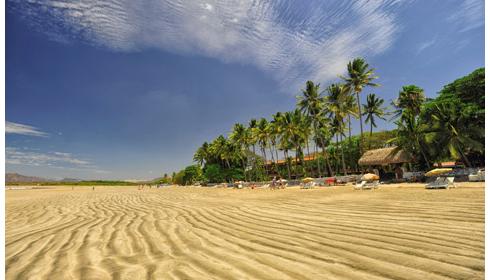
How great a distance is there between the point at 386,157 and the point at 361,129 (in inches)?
193

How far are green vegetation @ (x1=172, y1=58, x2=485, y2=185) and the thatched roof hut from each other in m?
0.65

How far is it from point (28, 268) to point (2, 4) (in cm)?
307

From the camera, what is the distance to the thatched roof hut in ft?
91.2

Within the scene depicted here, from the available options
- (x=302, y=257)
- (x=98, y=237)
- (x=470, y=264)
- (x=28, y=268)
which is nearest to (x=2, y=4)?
(x=28, y=268)

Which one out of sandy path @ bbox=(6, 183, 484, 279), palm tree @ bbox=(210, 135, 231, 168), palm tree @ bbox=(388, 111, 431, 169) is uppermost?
palm tree @ bbox=(210, 135, 231, 168)

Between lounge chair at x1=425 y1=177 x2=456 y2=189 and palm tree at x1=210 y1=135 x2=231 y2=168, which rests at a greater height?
palm tree at x1=210 y1=135 x2=231 y2=168

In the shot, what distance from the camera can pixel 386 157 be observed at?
2839cm

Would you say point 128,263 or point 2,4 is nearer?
point 2,4

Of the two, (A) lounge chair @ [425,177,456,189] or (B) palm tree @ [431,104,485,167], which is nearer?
(A) lounge chair @ [425,177,456,189]

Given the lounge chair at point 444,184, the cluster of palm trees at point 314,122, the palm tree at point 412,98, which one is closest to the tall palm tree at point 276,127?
the cluster of palm trees at point 314,122

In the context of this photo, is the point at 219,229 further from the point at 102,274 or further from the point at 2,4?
the point at 2,4

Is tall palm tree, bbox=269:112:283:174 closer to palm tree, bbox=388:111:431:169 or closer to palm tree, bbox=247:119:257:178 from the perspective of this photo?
A: palm tree, bbox=247:119:257:178

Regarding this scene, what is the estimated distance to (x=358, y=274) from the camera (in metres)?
2.87

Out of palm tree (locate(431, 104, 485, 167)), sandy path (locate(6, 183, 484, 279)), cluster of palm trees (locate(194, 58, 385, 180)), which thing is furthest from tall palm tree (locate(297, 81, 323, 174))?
sandy path (locate(6, 183, 484, 279))
